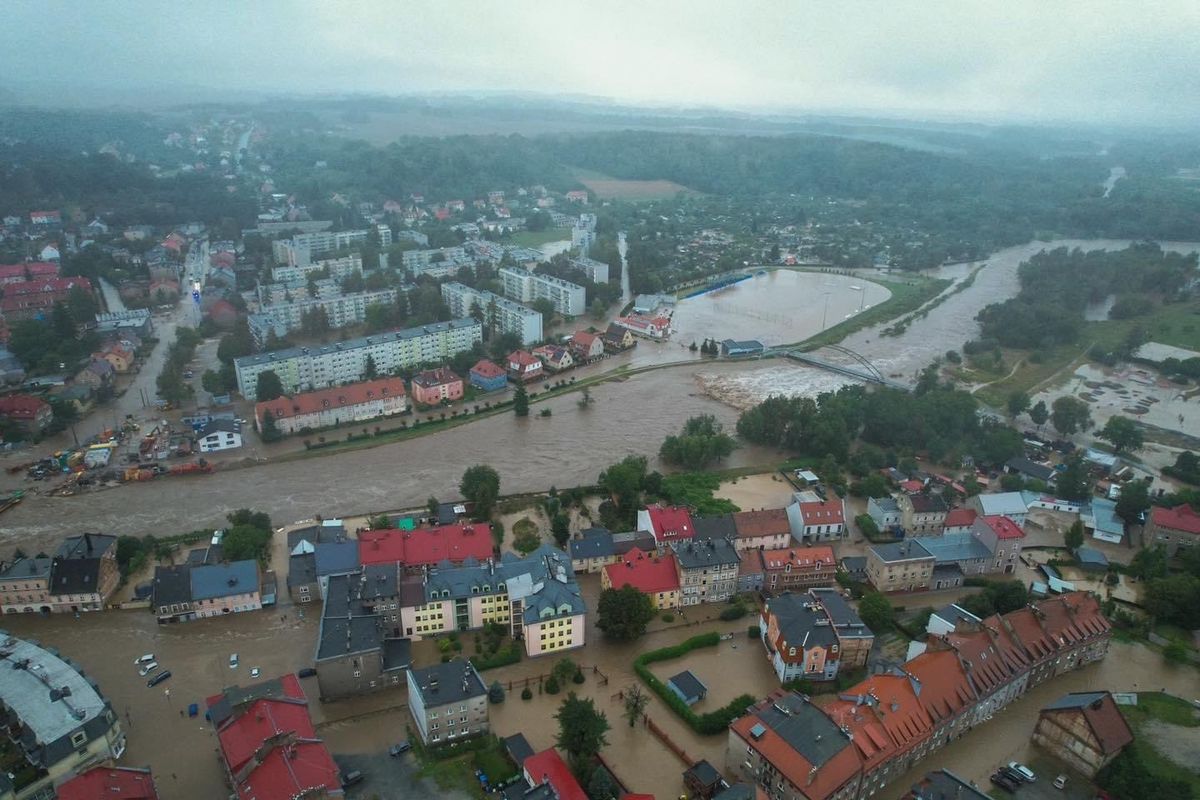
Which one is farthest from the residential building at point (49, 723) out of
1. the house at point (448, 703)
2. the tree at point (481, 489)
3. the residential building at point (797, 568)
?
the residential building at point (797, 568)

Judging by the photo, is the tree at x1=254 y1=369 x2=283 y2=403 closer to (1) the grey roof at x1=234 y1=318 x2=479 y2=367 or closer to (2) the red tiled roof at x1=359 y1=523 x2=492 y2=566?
(1) the grey roof at x1=234 y1=318 x2=479 y2=367

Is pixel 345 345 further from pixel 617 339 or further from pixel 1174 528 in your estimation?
pixel 1174 528

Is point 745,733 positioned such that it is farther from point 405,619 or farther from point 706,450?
point 706,450

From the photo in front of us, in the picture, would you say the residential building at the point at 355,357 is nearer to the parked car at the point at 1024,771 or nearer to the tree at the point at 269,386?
the tree at the point at 269,386

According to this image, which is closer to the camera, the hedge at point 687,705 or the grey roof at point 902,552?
the hedge at point 687,705

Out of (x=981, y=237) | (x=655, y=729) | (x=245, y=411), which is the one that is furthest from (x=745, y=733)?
(x=981, y=237)
